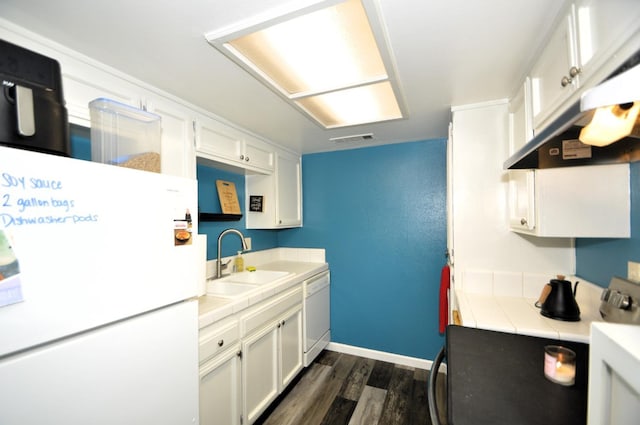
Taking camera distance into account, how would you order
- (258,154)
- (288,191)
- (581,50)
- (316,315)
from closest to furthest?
(581,50), (258,154), (316,315), (288,191)

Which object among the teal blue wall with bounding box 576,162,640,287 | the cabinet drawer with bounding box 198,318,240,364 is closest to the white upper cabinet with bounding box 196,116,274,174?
the cabinet drawer with bounding box 198,318,240,364

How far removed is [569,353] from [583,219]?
0.68 meters

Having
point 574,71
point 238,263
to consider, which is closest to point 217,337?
point 238,263

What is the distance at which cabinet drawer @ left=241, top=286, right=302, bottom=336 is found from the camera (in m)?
1.70

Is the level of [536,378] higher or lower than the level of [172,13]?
lower

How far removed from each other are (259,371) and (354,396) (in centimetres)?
85

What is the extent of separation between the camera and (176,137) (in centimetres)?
162

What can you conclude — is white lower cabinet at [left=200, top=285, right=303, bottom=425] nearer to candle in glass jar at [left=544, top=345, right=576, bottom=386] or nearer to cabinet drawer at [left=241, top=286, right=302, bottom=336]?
cabinet drawer at [left=241, top=286, right=302, bottom=336]

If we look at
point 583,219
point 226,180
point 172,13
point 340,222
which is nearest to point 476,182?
point 583,219

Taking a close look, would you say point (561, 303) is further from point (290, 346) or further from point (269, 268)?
point (269, 268)

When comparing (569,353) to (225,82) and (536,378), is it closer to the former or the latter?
(536,378)

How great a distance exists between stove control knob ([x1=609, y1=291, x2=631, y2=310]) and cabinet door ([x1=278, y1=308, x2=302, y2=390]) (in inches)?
70.9

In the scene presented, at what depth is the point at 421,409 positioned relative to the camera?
202 cm

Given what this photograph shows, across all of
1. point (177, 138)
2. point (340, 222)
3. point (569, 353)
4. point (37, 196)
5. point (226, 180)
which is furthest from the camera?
point (340, 222)
